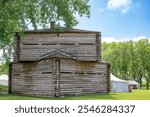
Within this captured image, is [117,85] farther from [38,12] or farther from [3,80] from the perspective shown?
[38,12]

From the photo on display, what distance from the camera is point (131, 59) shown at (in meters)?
93.7

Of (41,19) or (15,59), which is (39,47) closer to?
(15,59)

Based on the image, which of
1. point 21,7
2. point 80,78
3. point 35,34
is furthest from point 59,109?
point 35,34

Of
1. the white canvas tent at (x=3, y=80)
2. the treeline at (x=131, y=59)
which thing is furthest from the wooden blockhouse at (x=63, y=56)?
the treeline at (x=131, y=59)

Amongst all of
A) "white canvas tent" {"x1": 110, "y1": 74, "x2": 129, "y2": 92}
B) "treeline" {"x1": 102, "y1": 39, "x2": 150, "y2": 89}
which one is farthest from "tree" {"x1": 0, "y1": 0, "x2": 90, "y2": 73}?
"treeline" {"x1": 102, "y1": 39, "x2": 150, "y2": 89}

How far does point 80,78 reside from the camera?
36.0m

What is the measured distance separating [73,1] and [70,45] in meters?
6.71

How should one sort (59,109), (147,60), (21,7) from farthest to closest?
(147,60) → (21,7) → (59,109)

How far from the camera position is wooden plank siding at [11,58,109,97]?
3356 centimetres

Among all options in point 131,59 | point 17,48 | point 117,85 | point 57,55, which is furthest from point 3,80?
point 131,59

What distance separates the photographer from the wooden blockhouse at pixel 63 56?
35.2 metres

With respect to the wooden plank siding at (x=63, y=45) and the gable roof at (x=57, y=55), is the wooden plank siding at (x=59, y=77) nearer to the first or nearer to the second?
the gable roof at (x=57, y=55)

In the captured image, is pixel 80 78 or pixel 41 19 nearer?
pixel 41 19

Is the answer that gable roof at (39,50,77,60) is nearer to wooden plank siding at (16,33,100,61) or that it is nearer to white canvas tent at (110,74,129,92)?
wooden plank siding at (16,33,100,61)
